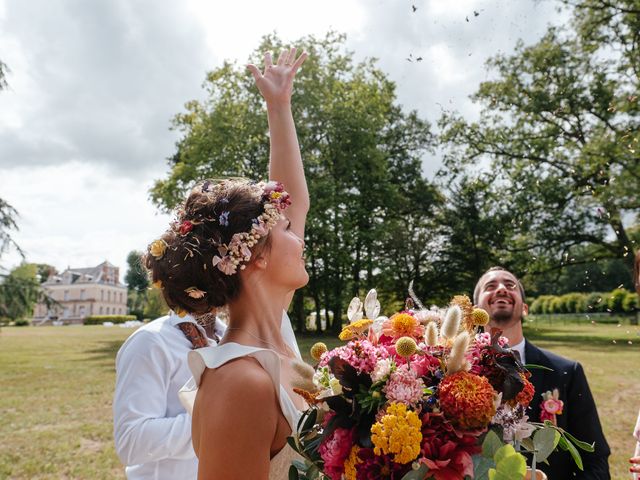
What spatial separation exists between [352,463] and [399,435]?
8.1 inches

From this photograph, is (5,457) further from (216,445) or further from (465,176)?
(465,176)

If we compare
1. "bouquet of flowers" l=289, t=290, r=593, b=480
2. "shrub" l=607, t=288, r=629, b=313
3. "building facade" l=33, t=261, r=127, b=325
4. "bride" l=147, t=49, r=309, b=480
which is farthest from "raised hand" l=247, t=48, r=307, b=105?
"building facade" l=33, t=261, r=127, b=325

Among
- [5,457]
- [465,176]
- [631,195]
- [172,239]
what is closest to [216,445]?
[172,239]

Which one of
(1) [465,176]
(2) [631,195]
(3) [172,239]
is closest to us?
(3) [172,239]

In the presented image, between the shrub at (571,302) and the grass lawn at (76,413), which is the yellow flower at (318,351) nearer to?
the grass lawn at (76,413)

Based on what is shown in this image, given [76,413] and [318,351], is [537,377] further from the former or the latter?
[76,413]

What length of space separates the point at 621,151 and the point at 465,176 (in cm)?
1294

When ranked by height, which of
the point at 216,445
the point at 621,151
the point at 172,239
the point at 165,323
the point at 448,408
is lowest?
the point at 216,445

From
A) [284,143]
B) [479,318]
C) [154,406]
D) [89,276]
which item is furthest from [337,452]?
[89,276]

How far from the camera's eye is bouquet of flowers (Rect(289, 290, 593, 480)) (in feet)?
4.98

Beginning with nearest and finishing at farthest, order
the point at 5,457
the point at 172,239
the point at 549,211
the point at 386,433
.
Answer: the point at 386,433 → the point at 172,239 → the point at 5,457 → the point at 549,211

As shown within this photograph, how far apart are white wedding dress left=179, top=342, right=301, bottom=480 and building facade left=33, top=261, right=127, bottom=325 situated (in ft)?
473

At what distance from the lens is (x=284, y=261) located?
2.21m

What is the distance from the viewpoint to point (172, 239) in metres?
2.21
